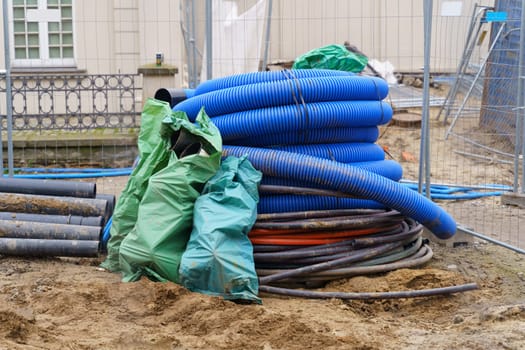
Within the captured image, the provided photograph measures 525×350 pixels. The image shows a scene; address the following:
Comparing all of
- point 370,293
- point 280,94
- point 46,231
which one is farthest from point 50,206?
point 370,293

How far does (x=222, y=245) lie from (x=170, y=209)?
56 cm

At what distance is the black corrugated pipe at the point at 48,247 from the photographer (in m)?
6.74

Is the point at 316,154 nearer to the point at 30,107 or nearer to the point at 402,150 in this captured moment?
the point at 402,150

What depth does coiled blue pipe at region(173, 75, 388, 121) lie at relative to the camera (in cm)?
650

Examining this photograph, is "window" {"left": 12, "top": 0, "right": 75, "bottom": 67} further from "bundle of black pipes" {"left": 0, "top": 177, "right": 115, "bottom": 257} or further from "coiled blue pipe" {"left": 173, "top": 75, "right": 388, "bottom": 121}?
"coiled blue pipe" {"left": 173, "top": 75, "right": 388, "bottom": 121}

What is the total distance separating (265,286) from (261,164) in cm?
94

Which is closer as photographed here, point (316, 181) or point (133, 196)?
point (316, 181)

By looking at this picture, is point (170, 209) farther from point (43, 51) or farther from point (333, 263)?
point (43, 51)

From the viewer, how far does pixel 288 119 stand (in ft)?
21.0

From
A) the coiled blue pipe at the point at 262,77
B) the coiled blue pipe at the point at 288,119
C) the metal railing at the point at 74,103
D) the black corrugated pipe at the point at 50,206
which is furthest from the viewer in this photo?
the metal railing at the point at 74,103

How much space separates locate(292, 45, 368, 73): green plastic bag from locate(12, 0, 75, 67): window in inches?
284

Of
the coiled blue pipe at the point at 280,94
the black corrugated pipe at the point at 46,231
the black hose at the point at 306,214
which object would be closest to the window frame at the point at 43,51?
the black corrugated pipe at the point at 46,231

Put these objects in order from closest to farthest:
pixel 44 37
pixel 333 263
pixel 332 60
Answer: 1. pixel 333 263
2. pixel 332 60
3. pixel 44 37

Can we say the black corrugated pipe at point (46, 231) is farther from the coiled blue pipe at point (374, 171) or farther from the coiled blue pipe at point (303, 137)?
the coiled blue pipe at point (374, 171)
